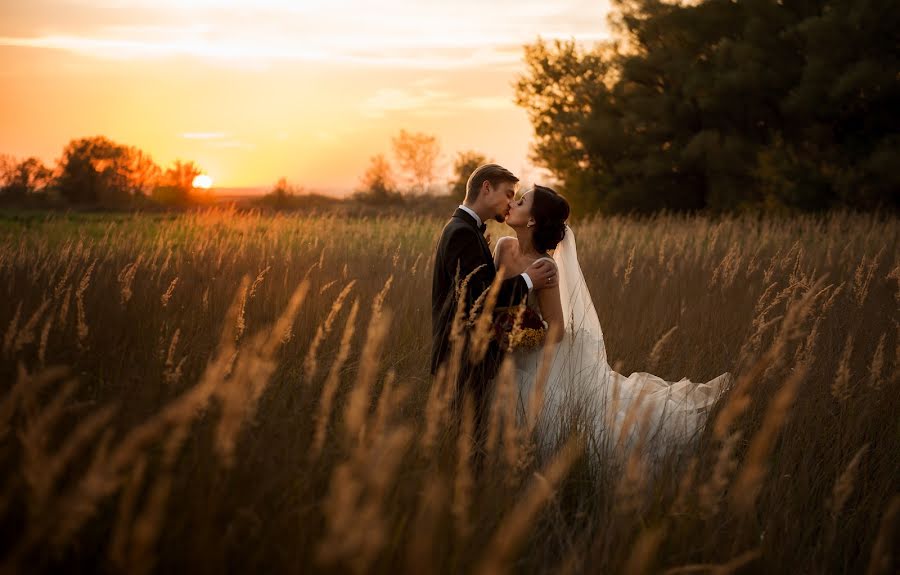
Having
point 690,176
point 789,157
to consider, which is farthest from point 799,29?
point 690,176

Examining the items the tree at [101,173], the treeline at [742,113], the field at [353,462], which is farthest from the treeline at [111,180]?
the field at [353,462]

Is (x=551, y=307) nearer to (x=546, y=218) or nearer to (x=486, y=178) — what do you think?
(x=546, y=218)

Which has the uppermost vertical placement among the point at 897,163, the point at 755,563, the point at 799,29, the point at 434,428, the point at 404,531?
the point at 799,29

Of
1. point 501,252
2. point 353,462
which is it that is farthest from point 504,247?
point 353,462

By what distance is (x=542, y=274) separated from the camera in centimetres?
409

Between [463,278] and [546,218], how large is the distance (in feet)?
2.80

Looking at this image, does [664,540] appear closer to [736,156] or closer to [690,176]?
[736,156]

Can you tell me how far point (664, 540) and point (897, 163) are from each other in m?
22.9

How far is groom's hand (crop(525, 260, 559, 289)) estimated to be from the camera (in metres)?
4.07

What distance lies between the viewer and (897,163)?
2112cm

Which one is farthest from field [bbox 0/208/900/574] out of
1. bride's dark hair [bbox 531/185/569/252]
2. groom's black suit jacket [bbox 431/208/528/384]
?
bride's dark hair [bbox 531/185/569/252]

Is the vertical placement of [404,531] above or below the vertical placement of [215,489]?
below

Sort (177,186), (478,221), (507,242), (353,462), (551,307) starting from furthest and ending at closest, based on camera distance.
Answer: (177,186) → (507,242) → (551,307) → (478,221) → (353,462)

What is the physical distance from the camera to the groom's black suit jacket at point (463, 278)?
386cm
